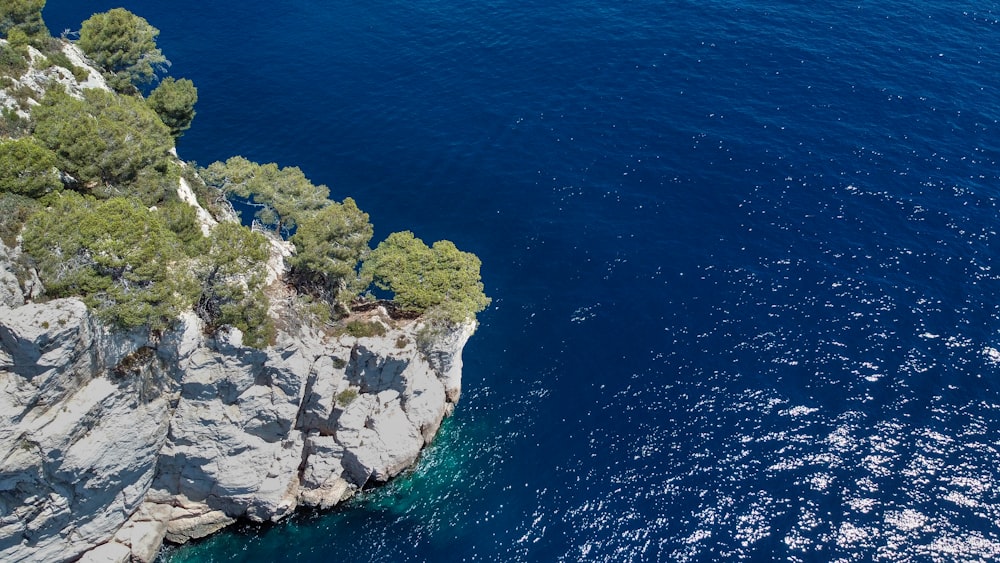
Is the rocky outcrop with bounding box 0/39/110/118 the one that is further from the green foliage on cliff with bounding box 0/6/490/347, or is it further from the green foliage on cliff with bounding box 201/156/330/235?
the green foliage on cliff with bounding box 201/156/330/235

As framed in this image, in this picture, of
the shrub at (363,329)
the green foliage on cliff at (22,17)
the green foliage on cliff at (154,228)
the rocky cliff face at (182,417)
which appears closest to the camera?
the rocky cliff face at (182,417)

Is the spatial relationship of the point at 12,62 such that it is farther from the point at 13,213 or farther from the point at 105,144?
the point at 13,213

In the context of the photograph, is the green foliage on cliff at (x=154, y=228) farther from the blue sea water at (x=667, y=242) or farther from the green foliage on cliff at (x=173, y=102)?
the blue sea water at (x=667, y=242)

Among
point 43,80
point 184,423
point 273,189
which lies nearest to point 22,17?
point 43,80

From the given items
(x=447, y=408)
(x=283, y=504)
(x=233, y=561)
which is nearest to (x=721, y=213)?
(x=447, y=408)

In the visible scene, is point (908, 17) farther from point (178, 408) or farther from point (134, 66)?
point (178, 408)

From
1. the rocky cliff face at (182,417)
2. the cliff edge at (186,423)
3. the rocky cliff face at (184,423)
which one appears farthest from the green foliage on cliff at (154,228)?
the rocky cliff face at (184,423)
